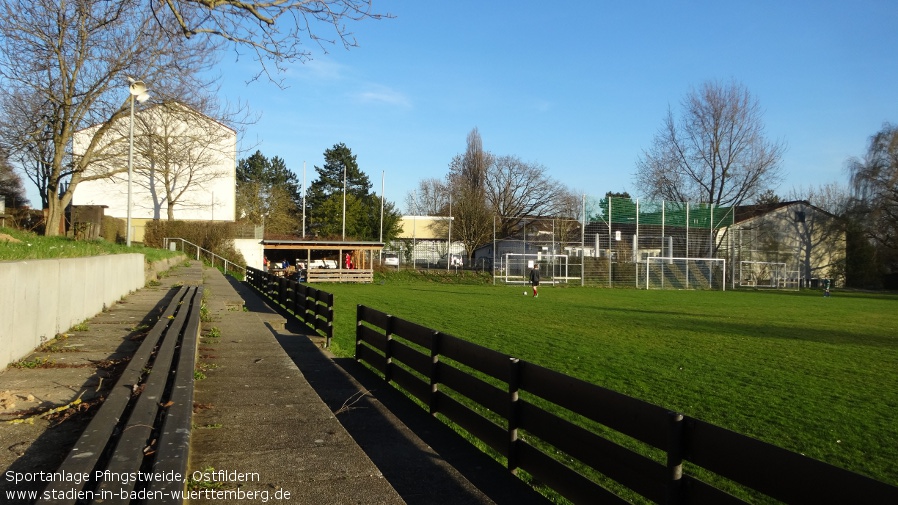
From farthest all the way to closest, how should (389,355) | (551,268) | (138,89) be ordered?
(551,268) < (138,89) < (389,355)

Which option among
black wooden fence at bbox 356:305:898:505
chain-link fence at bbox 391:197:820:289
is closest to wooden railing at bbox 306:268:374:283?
chain-link fence at bbox 391:197:820:289

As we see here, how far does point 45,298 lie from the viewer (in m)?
7.96

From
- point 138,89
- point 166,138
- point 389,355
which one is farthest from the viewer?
point 166,138

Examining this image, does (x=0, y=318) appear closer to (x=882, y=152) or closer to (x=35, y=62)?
(x=35, y=62)

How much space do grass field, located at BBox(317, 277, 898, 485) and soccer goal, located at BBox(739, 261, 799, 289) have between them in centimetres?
3314

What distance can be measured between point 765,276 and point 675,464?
61662 mm

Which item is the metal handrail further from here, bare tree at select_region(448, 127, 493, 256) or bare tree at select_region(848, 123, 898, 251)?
bare tree at select_region(848, 123, 898, 251)

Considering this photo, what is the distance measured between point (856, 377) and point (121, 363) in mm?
10762

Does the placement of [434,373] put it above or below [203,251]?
below

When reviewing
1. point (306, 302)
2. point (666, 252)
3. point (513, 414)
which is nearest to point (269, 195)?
point (666, 252)

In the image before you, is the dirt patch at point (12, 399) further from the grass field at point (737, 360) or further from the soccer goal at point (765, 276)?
the soccer goal at point (765, 276)

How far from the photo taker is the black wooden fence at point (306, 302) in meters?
13.7

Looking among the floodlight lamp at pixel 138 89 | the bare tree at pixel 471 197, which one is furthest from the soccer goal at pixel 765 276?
the floodlight lamp at pixel 138 89

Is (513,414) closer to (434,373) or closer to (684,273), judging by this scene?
(434,373)
